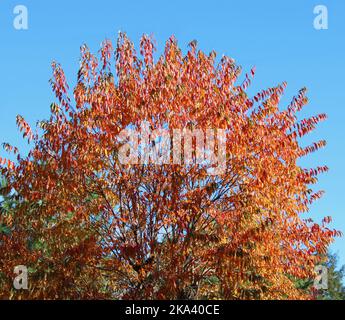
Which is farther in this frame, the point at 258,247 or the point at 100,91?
the point at 100,91

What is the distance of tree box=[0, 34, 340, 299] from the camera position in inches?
621

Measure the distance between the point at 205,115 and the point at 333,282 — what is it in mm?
57501

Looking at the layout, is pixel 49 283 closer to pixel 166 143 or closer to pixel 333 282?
pixel 166 143

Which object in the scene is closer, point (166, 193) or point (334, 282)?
point (166, 193)

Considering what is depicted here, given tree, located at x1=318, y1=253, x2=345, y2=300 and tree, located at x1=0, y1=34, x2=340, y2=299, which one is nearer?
tree, located at x1=0, y1=34, x2=340, y2=299

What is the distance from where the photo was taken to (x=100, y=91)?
17172 millimetres

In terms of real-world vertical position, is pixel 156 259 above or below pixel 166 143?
below

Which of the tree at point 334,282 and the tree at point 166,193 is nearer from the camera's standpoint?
the tree at point 166,193

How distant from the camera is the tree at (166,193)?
1577cm

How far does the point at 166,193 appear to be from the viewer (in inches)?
623

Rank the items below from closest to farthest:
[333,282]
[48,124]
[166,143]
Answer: [166,143] → [48,124] → [333,282]
